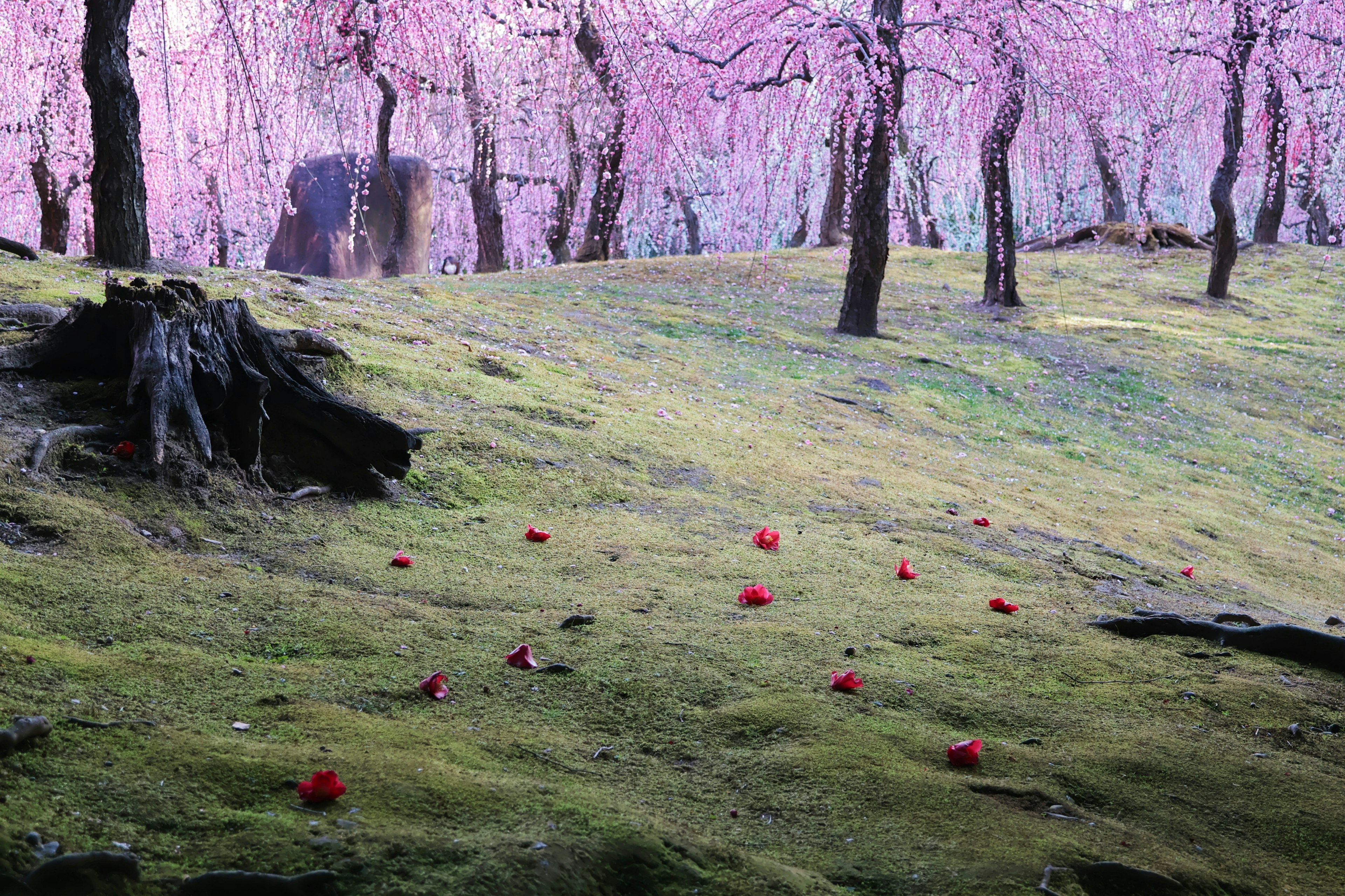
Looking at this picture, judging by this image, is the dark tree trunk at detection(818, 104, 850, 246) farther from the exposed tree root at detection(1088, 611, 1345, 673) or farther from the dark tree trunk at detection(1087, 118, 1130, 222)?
the exposed tree root at detection(1088, 611, 1345, 673)

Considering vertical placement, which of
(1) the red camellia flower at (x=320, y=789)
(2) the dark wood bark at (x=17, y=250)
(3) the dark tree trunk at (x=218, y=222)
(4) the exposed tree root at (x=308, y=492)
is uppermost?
(3) the dark tree trunk at (x=218, y=222)

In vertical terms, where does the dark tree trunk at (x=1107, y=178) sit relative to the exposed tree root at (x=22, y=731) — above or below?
above

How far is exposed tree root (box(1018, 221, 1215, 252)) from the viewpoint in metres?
20.5

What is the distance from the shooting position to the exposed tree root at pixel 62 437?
3.39 metres

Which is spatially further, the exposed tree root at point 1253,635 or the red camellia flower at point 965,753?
the exposed tree root at point 1253,635

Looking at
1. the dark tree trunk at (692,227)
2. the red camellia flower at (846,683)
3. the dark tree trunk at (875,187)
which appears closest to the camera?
the red camellia flower at (846,683)

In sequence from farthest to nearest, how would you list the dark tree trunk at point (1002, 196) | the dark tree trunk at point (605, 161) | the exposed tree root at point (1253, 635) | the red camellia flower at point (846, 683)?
the dark tree trunk at point (1002, 196) → the dark tree trunk at point (605, 161) → the exposed tree root at point (1253, 635) → the red camellia flower at point (846, 683)

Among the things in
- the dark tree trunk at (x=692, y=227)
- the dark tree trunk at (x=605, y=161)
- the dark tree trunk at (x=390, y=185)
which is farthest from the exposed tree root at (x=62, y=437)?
the dark tree trunk at (x=692, y=227)

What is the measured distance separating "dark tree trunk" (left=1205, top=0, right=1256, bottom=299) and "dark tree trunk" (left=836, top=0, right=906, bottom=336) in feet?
17.3

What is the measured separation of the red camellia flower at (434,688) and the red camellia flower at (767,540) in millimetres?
2223

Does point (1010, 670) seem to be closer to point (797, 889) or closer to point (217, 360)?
point (797, 889)

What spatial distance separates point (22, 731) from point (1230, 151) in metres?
16.5

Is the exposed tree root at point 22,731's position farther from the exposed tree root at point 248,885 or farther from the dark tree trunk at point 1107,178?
the dark tree trunk at point 1107,178

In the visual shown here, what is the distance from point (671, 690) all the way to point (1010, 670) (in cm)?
126
